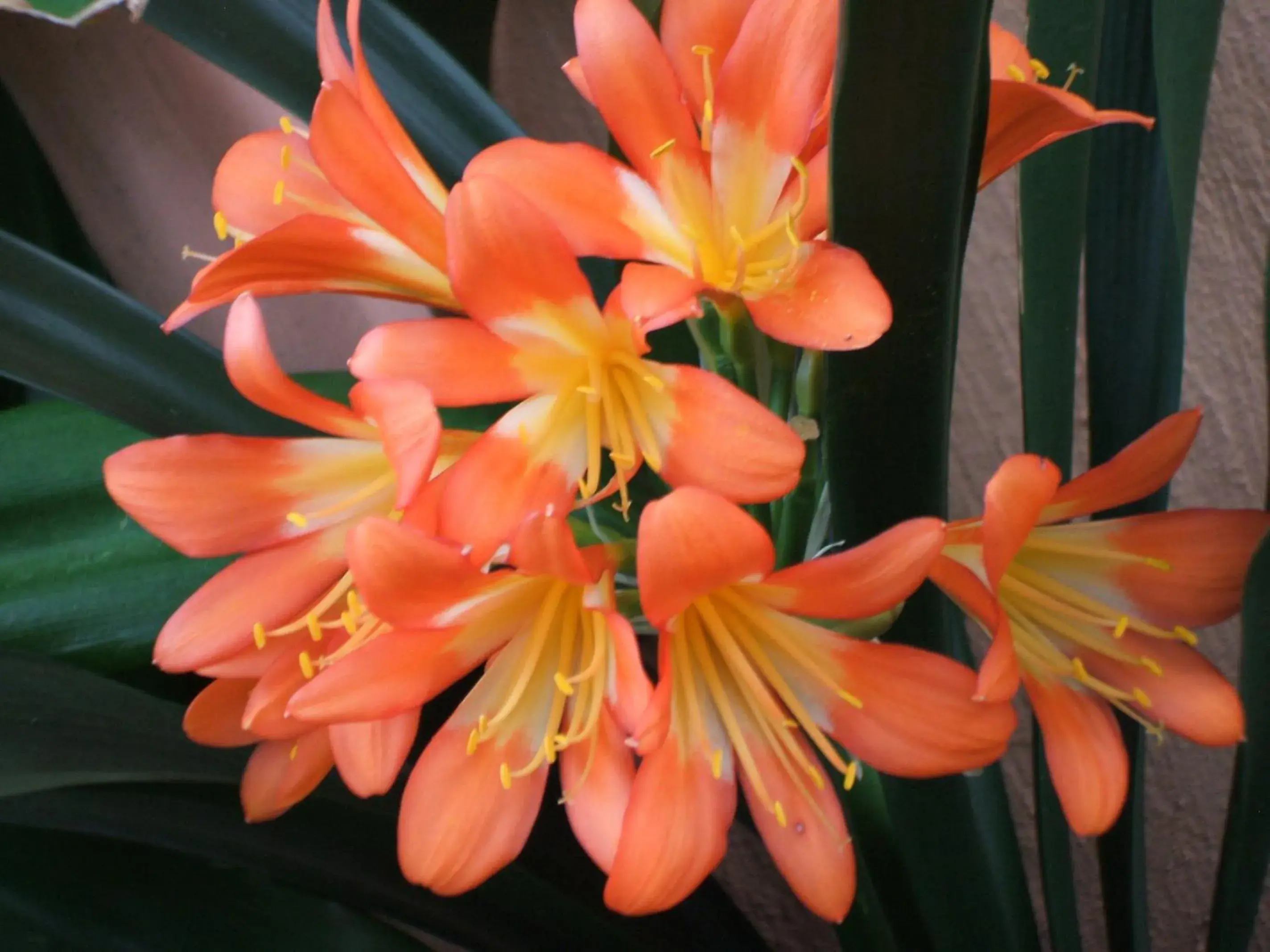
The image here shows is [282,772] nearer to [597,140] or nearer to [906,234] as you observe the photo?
[906,234]

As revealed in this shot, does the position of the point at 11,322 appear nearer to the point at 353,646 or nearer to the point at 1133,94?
the point at 353,646

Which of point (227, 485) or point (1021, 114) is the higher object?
point (1021, 114)

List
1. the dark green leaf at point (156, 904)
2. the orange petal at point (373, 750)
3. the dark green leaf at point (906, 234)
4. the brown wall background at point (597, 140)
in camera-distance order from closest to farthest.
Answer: the dark green leaf at point (906, 234) → the orange petal at point (373, 750) → the dark green leaf at point (156, 904) → the brown wall background at point (597, 140)

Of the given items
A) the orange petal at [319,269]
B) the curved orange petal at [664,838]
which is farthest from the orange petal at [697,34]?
the curved orange petal at [664,838]

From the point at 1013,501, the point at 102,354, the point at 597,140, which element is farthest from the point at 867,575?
the point at 597,140

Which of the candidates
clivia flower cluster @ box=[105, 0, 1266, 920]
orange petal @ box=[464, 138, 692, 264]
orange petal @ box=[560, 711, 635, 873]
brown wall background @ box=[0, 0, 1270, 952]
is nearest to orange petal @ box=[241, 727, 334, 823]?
clivia flower cluster @ box=[105, 0, 1266, 920]

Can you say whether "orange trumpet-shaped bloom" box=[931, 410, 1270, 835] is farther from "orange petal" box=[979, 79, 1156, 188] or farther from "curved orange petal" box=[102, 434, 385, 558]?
"curved orange petal" box=[102, 434, 385, 558]

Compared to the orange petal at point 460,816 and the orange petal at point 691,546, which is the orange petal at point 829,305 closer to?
the orange petal at point 691,546
